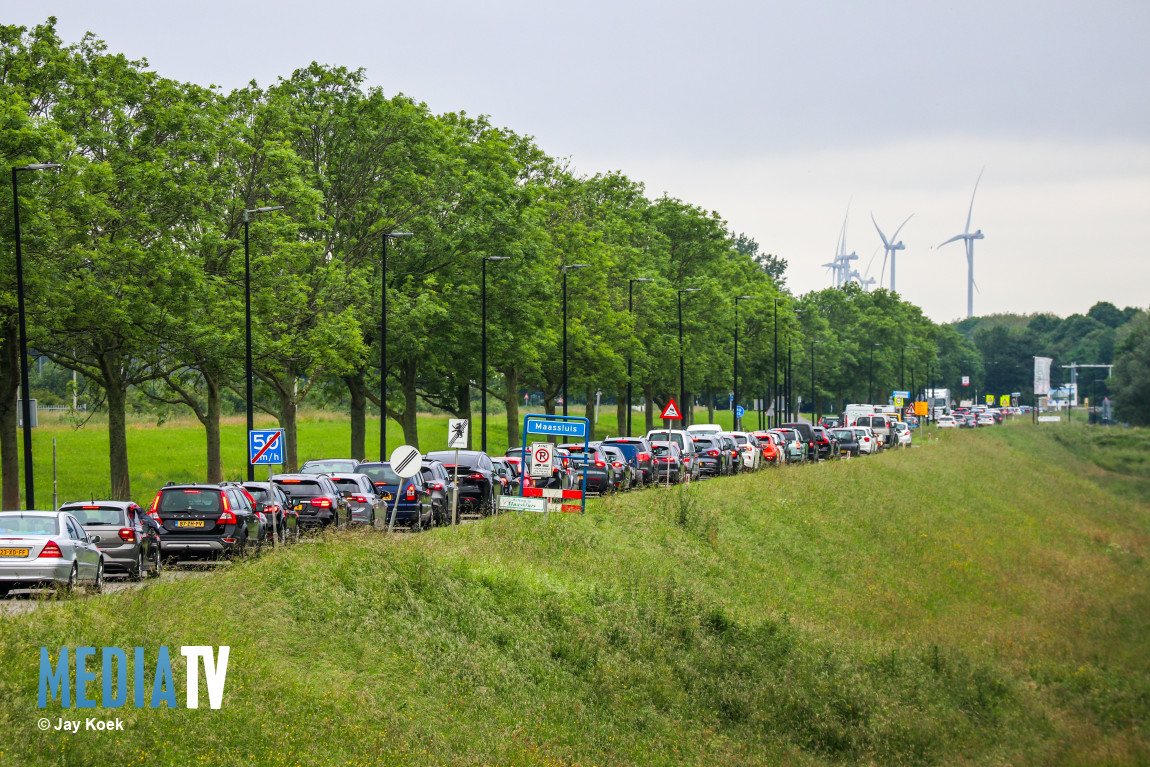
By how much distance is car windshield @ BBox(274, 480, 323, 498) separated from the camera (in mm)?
27578

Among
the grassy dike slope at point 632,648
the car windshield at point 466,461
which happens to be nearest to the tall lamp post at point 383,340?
the car windshield at point 466,461

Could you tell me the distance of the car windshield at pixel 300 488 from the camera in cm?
2758

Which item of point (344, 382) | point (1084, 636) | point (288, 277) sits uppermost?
point (288, 277)

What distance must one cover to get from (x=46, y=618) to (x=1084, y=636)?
986 inches

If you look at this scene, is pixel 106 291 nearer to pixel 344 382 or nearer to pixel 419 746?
pixel 344 382

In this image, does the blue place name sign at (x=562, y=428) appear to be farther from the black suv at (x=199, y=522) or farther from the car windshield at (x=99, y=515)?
the car windshield at (x=99, y=515)

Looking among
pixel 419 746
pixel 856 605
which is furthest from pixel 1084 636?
pixel 419 746

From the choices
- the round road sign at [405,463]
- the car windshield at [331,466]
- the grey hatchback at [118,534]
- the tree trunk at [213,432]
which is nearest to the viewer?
the grey hatchback at [118,534]

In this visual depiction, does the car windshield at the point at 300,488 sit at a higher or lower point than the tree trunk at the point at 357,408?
lower

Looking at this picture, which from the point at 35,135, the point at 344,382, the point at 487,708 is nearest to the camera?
the point at 487,708

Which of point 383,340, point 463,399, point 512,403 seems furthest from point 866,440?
point 383,340

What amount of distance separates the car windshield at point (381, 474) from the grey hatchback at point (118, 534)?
10190 mm

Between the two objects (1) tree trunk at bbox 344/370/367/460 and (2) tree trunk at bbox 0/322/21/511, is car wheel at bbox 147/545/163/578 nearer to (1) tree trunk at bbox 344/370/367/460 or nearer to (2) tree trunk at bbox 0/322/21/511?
(2) tree trunk at bbox 0/322/21/511

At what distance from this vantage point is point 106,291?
34.1 meters
